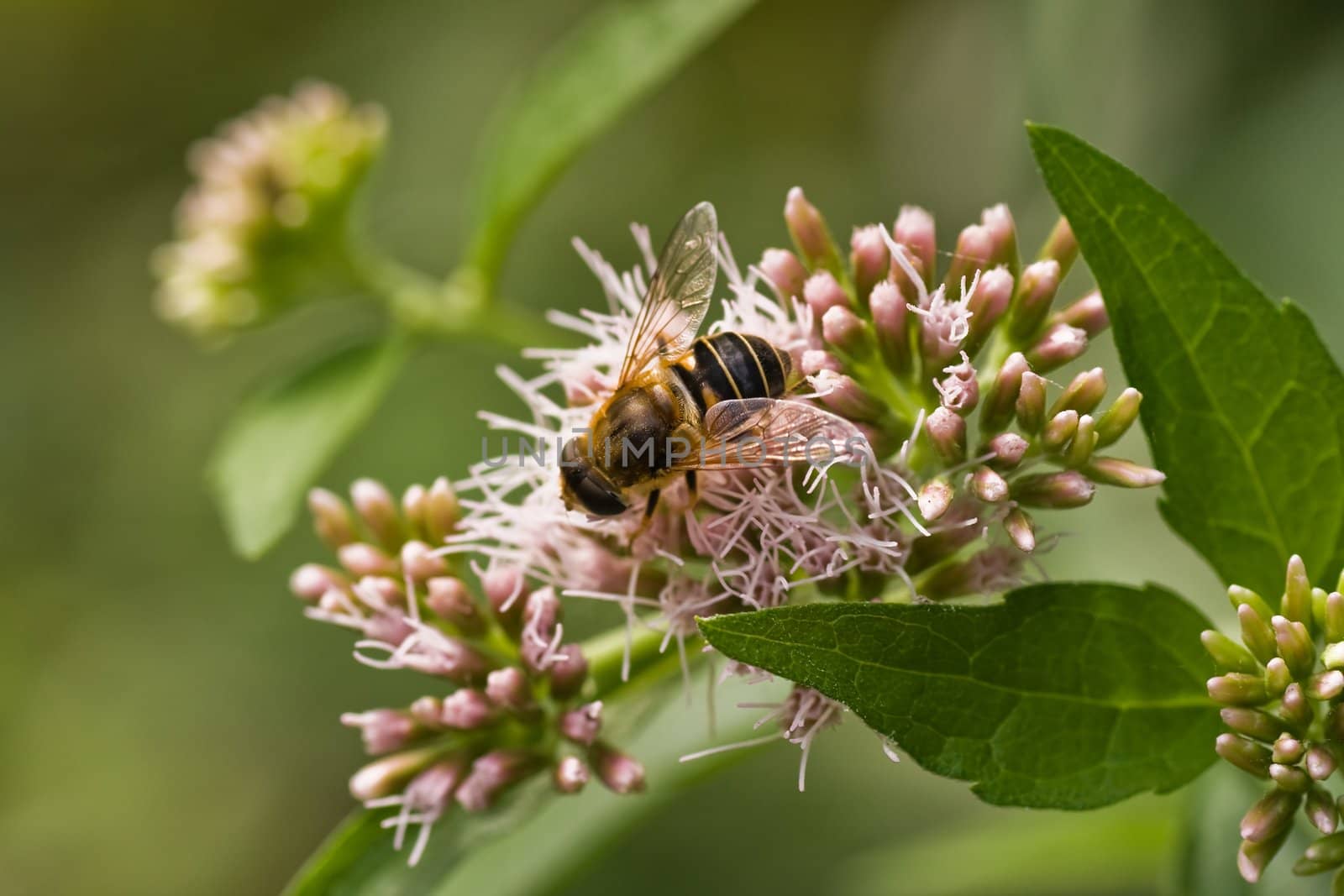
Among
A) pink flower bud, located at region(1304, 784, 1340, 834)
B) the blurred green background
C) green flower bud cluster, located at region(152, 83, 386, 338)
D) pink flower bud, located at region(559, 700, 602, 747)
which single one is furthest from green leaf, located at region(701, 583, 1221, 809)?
green flower bud cluster, located at region(152, 83, 386, 338)

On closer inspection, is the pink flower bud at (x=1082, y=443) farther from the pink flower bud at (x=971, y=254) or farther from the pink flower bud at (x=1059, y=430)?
the pink flower bud at (x=971, y=254)

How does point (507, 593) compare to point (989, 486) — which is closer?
A: point (989, 486)

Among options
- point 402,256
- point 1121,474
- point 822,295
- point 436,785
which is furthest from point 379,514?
point 402,256

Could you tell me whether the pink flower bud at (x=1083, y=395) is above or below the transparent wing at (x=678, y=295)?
below

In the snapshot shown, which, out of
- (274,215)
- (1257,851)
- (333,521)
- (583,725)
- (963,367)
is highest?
(274,215)

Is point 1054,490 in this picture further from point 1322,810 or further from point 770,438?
point 1322,810

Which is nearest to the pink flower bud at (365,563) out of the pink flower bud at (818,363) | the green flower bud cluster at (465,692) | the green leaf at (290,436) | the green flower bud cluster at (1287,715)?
the green flower bud cluster at (465,692)

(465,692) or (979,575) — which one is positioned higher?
(465,692)

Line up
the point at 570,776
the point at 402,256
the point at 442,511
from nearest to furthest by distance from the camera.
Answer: the point at 570,776
the point at 442,511
the point at 402,256
